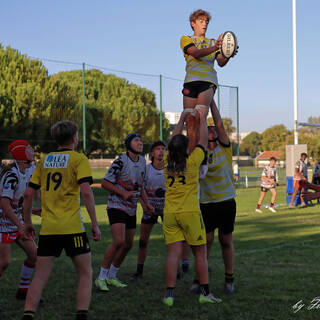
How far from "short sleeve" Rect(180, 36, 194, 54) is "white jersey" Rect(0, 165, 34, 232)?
7.89 ft

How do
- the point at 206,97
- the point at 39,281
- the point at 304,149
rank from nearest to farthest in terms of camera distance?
the point at 39,281, the point at 206,97, the point at 304,149

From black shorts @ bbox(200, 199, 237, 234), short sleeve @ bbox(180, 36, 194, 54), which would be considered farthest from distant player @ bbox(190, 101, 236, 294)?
short sleeve @ bbox(180, 36, 194, 54)

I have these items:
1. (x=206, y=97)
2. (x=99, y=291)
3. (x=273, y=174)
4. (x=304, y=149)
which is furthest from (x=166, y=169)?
(x=304, y=149)

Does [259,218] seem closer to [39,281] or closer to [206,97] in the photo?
[206,97]

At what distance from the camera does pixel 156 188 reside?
7520 mm

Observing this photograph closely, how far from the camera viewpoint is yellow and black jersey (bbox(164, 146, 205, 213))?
5418 mm

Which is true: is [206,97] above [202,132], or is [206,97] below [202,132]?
above

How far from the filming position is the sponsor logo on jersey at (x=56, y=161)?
15.1 ft

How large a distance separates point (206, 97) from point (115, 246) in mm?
2247

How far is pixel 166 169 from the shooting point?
216 inches

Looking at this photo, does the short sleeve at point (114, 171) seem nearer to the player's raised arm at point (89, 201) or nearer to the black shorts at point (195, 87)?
the black shorts at point (195, 87)

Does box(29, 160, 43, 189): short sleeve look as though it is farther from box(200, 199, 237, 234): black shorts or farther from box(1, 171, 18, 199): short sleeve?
box(200, 199, 237, 234): black shorts

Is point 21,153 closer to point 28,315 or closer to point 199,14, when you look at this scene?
point 28,315

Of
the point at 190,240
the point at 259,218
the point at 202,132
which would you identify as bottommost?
the point at 259,218
